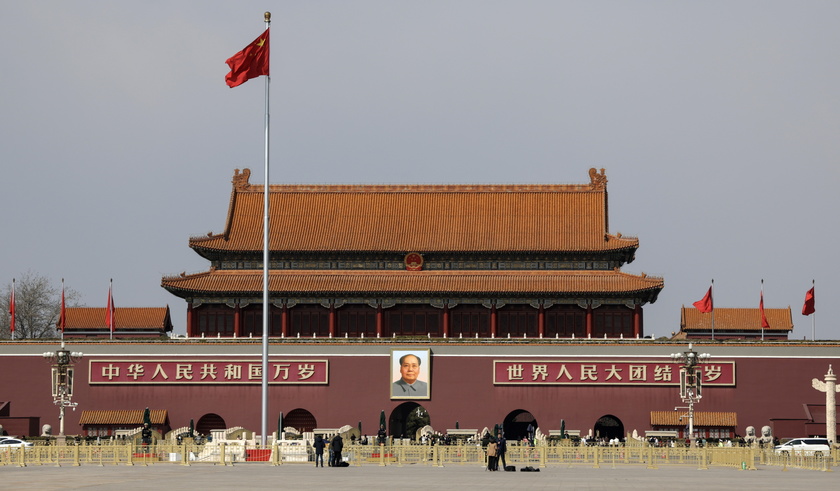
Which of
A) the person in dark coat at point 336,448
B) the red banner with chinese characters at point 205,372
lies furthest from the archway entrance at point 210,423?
the person in dark coat at point 336,448

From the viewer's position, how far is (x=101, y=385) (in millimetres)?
76062

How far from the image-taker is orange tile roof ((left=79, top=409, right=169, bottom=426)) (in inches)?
2938

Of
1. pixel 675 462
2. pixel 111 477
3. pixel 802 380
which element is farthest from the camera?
pixel 802 380

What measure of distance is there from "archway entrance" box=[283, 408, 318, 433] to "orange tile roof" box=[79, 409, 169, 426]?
21.5 feet

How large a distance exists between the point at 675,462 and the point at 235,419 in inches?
1169

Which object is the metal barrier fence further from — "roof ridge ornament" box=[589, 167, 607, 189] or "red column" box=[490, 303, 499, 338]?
"roof ridge ornament" box=[589, 167, 607, 189]

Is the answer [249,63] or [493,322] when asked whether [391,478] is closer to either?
[249,63]

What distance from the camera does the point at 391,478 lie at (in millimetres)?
41438

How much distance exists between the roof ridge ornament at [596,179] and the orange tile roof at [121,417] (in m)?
29.6

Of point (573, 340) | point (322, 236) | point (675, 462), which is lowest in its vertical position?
point (675, 462)

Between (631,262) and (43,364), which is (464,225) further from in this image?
(43,364)

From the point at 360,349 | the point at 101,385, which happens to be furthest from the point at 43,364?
the point at 360,349

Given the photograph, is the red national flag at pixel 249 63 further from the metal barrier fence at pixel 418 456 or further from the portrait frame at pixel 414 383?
the portrait frame at pixel 414 383

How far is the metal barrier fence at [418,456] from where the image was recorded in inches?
1984
